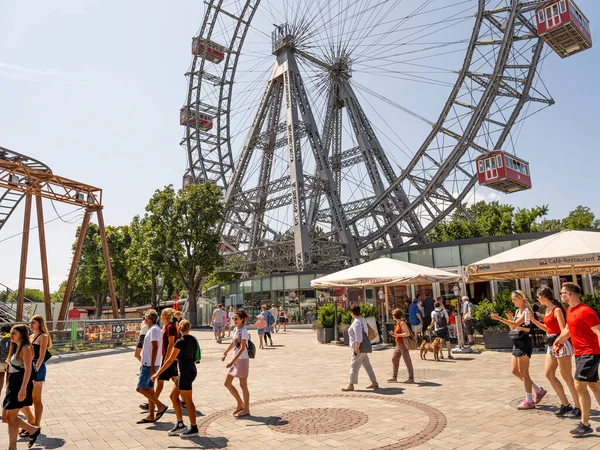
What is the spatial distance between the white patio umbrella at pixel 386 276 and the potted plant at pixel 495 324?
1391mm

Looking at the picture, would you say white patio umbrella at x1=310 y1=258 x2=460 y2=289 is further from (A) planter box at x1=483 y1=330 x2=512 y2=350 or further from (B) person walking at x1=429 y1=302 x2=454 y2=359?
(A) planter box at x1=483 y1=330 x2=512 y2=350

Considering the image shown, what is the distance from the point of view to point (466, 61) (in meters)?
29.9

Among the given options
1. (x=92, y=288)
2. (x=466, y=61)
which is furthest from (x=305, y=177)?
(x=92, y=288)

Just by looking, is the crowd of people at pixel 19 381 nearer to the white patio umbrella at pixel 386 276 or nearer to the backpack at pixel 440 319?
the backpack at pixel 440 319

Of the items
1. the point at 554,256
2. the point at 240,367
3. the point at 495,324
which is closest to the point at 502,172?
the point at 495,324

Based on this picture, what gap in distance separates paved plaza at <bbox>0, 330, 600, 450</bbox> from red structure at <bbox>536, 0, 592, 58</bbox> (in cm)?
2086

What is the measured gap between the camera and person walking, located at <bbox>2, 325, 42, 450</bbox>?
568 cm

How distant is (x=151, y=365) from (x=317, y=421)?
9.01ft

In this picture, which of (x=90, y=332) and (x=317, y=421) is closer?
(x=317, y=421)

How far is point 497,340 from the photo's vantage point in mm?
14117

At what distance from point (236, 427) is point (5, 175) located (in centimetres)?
2022

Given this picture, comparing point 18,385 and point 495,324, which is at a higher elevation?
point 18,385

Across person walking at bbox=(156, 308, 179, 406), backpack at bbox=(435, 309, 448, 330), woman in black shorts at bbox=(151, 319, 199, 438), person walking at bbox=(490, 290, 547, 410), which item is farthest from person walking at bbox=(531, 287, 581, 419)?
backpack at bbox=(435, 309, 448, 330)

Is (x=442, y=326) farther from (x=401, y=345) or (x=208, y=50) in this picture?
(x=208, y=50)
